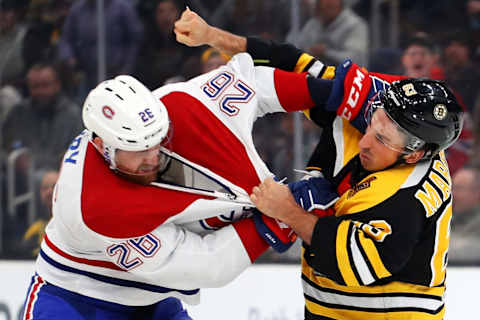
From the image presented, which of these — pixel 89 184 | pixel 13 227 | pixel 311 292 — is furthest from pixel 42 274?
pixel 13 227

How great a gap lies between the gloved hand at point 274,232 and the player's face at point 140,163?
34 cm

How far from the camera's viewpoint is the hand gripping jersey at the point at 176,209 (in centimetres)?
202

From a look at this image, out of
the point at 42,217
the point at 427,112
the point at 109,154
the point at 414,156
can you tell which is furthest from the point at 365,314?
the point at 42,217

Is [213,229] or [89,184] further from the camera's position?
[213,229]

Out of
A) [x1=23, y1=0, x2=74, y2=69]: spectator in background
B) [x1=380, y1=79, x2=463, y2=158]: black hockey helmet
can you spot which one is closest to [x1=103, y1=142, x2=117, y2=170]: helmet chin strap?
[x1=380, y1=79, x2=463, y2=158]: black hockey helmet

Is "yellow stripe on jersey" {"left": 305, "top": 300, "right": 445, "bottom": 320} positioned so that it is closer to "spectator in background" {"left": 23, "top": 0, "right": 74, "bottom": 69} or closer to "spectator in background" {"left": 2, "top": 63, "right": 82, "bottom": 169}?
"spectator in background" {"left": 2, "top": 63, "right": 82, "bottom": 169}

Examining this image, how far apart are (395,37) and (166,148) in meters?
2.46

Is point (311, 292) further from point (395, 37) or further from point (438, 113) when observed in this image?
point (395, 37)

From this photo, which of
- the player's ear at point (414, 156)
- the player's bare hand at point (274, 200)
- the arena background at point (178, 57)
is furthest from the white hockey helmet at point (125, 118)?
the arena background at point (178, 57)

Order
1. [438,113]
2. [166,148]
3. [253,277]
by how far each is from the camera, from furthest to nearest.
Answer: [253,277] < [166,148] < [438,113]

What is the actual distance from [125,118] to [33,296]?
736mm

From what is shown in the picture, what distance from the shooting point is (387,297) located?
2.14 metres

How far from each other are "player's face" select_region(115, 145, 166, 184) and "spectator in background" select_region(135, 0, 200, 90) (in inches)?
93.0

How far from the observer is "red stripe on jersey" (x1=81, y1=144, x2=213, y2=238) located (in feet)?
6.54
